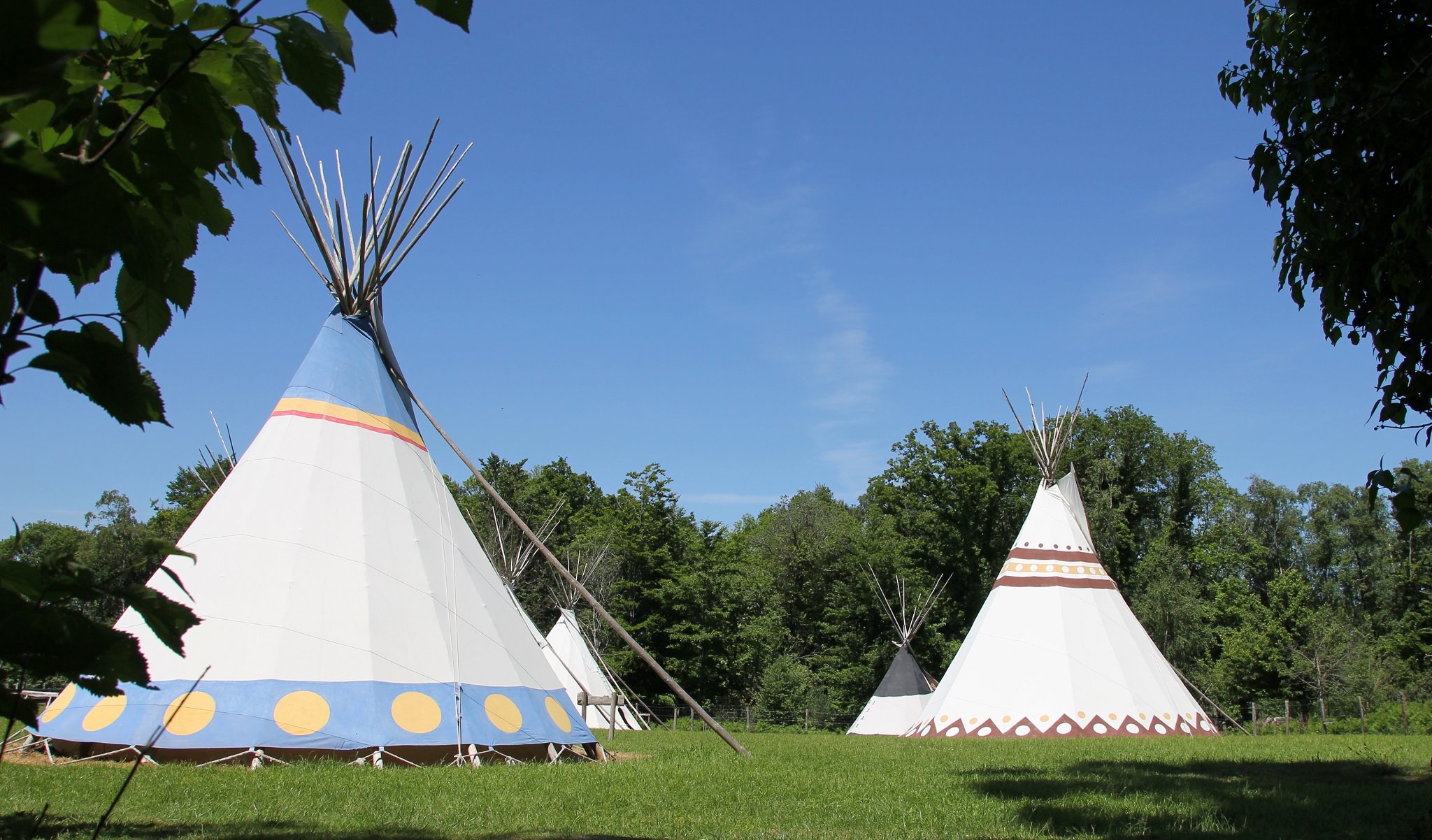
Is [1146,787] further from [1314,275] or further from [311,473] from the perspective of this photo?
[311,473]


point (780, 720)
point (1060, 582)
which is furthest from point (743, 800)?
point (780, 720)

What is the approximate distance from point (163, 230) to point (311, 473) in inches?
373

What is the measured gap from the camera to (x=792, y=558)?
40062 mm

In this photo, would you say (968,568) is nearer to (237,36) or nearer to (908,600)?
(908,600)

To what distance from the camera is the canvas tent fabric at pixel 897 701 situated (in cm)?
2302

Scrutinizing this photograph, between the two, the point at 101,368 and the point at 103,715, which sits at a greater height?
the point at 101,368

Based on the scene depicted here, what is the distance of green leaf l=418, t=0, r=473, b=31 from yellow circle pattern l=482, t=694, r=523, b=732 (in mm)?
8914

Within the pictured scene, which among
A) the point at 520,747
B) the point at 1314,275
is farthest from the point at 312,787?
the point at 1314,275

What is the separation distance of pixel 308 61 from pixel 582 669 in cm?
2180

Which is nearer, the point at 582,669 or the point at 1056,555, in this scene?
the point at 1056,555

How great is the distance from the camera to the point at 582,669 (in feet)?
72.6

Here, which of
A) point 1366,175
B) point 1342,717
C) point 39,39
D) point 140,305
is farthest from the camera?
point 1342,717

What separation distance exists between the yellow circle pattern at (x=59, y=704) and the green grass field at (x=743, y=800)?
0.91 m

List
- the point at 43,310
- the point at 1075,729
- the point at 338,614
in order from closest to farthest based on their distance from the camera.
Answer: the point at 43,310 < the point at 338,614 < the point at 1075,729
